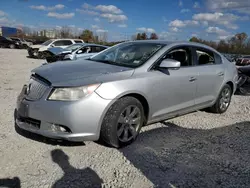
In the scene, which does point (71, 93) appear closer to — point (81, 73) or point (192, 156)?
point (81, 73)

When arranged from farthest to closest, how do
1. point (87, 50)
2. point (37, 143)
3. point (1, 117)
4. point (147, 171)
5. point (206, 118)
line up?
point (87, 50) < point (206, 118) < point (1, 117) < point (37, 143) < point (147, 171)

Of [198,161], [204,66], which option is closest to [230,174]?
[198,161]

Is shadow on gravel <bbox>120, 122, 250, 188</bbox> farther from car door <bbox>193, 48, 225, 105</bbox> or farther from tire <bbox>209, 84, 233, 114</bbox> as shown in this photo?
tire <bbox>209, 84, 233, 114</bbox>

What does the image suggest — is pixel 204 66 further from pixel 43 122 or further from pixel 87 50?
pixel 87 50

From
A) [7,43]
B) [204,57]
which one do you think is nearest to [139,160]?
[204,57]

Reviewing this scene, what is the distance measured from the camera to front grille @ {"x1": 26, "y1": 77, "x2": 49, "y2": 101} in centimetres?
327

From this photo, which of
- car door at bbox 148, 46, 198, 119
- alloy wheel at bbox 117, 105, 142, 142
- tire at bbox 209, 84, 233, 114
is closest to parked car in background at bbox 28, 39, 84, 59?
tire at bbox 209, 84, 233, 114

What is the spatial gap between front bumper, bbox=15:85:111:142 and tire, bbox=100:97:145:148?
12 cm

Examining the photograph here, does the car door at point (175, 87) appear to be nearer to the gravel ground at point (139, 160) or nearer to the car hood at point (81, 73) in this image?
the gravel ground at point (139, 160)

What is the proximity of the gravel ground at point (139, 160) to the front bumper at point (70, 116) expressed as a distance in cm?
31

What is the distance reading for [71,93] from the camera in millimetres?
3135

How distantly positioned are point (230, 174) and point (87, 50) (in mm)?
10507

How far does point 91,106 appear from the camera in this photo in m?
3.15

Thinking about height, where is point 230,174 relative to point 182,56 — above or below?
below
